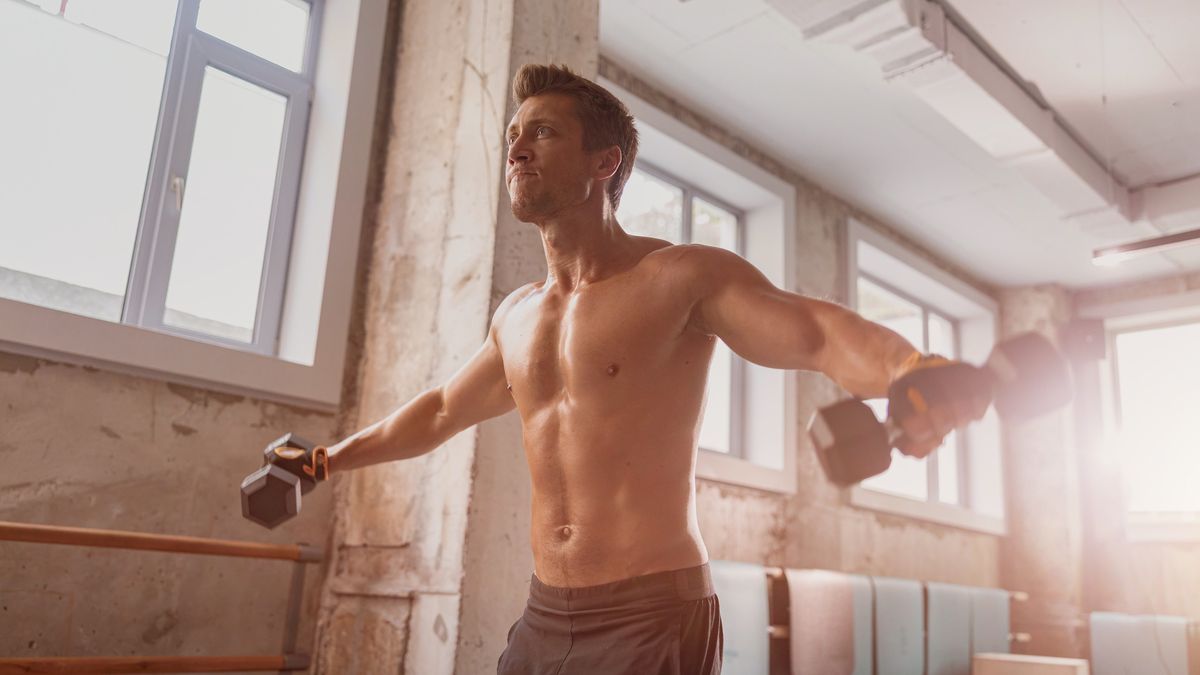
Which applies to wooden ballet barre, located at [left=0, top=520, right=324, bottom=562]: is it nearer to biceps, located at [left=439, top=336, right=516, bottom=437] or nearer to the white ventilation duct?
biceps, located at [left=439, top=336, right=516, bottom=437]

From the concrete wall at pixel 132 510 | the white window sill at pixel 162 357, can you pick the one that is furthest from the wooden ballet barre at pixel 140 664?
the white window sill at pixel 162 357

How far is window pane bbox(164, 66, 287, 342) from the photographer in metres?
3.05

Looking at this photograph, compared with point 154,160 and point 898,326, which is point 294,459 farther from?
point 898,326

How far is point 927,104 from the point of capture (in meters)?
4.71

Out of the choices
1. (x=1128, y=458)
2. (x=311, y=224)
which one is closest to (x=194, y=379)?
(x=311, y=224)

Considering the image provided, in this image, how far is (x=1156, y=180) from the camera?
18.5ft

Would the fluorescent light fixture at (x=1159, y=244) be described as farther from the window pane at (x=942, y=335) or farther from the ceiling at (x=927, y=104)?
the window pane at (x=942, y=335)

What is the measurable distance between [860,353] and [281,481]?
4.20 ft

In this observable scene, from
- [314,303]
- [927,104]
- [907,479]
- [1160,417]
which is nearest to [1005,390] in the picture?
[314,303]

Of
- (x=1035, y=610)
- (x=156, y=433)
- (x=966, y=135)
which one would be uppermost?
(x=966, y=135)

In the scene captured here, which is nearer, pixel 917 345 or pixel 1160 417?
pixel 917 345

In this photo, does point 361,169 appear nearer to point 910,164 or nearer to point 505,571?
point 505,571

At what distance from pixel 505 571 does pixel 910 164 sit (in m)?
3.91

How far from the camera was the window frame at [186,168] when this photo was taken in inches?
114
